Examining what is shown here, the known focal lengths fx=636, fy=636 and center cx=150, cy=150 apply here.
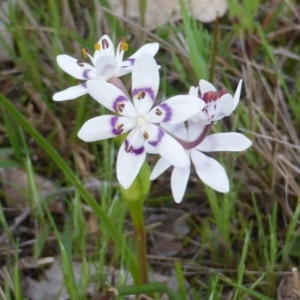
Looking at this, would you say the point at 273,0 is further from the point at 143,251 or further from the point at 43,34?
the point at 143,251

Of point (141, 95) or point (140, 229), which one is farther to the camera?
point (140, 229)

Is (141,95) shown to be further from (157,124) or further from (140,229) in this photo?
(140,229)

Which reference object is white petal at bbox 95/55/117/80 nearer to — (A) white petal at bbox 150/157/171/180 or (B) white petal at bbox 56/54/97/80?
(B) white petal at bbox 56/54/97/80

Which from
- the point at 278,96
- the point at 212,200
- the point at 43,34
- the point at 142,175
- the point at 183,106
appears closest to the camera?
the point at 183,106

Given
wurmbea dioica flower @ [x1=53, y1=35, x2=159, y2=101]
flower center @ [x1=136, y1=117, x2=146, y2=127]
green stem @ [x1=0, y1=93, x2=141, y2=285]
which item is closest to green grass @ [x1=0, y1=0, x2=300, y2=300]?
green stem @ [x1=0, y1=93, x2=141, y2=285]

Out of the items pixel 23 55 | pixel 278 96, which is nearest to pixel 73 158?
pixel 23 55

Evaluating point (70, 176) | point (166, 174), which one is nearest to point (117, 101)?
point (70, 176)
